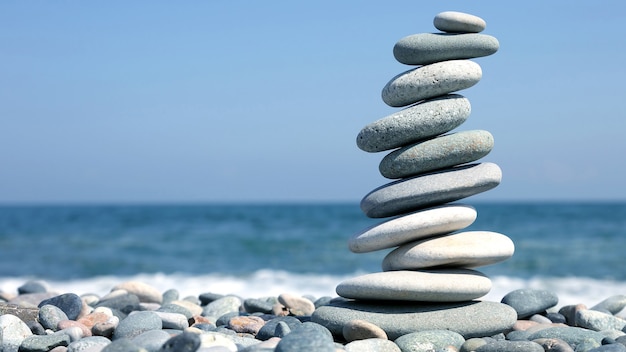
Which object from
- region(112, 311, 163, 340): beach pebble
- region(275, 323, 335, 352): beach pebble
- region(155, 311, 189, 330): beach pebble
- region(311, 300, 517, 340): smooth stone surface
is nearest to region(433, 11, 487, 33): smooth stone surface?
region(311, 300, 517, 340): smooth stone surface

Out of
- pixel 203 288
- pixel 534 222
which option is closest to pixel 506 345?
pixel 203 288

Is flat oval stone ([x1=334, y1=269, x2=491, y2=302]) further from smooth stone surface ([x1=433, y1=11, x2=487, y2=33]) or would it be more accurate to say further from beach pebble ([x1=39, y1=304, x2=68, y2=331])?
beach pebble ([x1=39, y1=304, x2=68, y2=331])

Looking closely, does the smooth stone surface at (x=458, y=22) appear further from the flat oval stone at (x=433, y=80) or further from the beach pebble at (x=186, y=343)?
the beach pebble at (x=186, y=343)

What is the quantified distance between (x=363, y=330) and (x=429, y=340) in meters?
0.48

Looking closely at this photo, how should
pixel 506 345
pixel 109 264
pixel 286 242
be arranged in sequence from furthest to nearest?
1. pixel 286 242
2. pixel 109 264
3. pixel 506 345

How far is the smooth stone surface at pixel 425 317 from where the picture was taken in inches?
218

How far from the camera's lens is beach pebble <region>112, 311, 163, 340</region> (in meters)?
5.33

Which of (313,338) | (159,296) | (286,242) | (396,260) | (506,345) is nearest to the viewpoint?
(313,338)

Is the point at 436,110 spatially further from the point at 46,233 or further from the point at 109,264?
the point at 46,233

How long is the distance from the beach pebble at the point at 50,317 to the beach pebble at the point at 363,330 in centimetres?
234

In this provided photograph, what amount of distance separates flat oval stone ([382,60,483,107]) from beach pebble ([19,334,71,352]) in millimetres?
3104

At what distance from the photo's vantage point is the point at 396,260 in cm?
592

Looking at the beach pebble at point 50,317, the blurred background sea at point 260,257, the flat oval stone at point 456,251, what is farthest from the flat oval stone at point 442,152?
the blurred background sea at point 260,257

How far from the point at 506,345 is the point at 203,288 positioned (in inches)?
312
